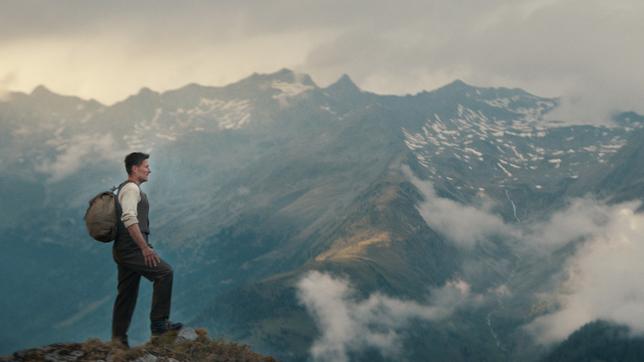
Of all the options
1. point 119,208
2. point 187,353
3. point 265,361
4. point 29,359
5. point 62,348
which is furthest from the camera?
point 265,361

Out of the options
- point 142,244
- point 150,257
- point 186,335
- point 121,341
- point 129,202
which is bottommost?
point 121,341

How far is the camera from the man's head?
2331 cm

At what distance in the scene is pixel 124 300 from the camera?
2441 centimetres

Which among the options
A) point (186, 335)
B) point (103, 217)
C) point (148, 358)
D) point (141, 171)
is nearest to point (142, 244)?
point (103, 217)

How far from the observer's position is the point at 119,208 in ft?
73.7

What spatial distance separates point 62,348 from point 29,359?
133 centimetres

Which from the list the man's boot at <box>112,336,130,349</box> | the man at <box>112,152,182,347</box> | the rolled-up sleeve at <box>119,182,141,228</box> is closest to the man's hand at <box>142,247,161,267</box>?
the man at <box>112,152,182,347</box>

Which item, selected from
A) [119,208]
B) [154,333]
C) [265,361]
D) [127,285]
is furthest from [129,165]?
[265,361]

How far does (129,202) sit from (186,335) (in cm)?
502

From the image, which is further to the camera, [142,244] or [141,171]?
[141,171]

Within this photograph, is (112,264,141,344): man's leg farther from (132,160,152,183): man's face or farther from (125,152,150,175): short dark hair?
(125,152,150,175): short dark hair

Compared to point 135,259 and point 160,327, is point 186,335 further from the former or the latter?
point 135,259

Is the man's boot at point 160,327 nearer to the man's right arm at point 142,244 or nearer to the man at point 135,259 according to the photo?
the man at point 135,259

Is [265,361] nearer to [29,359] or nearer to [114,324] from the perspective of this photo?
[114,324]
